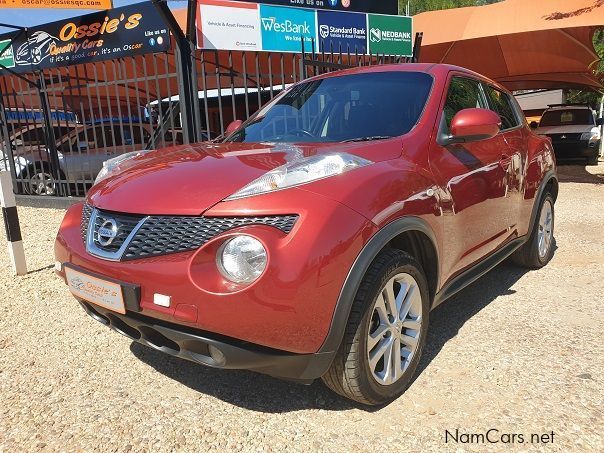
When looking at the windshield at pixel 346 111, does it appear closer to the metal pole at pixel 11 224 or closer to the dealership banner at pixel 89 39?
the metal pole at pixel 11 224

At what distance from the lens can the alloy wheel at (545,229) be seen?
4496 millimetres

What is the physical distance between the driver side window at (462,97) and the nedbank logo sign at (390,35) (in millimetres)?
5345

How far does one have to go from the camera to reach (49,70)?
8.46m

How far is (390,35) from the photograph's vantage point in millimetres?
8914

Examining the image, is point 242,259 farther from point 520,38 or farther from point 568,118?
point 568,118

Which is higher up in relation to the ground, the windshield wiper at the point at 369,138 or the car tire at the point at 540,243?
the windshield wiper at the point at 369,138

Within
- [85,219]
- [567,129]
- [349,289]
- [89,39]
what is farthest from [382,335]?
[567,129]

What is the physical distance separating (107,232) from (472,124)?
1.96 meters

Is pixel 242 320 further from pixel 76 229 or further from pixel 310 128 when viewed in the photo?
pixel 310 128

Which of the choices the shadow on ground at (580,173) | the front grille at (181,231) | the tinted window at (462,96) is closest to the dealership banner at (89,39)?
the tinted window at (462,96)

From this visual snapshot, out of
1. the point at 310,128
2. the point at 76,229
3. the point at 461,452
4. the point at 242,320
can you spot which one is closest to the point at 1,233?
the point at 76,229

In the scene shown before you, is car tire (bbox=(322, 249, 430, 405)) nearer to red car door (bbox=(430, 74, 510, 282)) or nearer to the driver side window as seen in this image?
red car door (bbox=(430, 74, 510, 282))

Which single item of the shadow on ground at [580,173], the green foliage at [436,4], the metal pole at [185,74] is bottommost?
the shadow on ground at [580,173]

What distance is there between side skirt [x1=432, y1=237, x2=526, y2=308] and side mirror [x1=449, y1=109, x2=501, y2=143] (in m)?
0.83
